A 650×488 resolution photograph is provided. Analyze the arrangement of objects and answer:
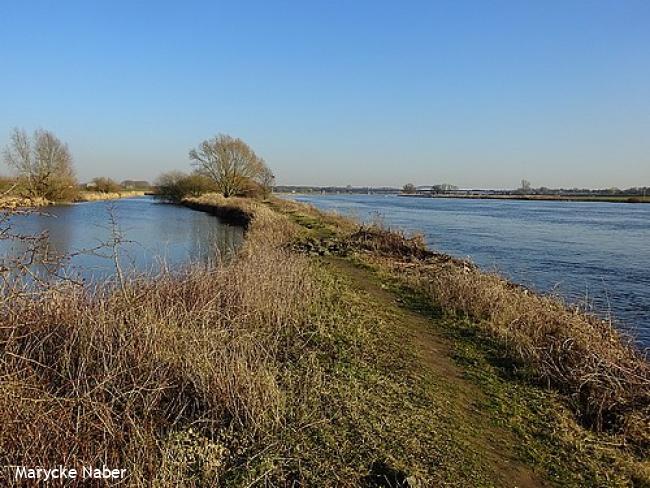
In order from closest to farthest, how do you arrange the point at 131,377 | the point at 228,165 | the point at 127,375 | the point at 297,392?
the point at 131,377, the point at 127,375, the point at 297,392, the point at 228,165

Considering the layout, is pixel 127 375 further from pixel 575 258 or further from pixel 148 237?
pixel 148 237

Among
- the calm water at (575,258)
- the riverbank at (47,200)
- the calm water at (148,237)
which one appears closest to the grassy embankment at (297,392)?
the riverbank at (47,200)

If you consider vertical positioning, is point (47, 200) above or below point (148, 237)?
above

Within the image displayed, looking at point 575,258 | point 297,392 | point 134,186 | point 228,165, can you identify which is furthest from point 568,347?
point 134,186

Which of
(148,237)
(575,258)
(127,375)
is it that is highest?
(127,375)

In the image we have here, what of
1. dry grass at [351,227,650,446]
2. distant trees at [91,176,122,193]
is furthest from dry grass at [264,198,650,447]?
distant trees at [91,176,122,193]

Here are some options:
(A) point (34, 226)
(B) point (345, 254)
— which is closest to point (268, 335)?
(B) point (345, 254)

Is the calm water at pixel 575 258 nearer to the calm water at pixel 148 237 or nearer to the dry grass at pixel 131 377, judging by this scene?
the dry grass at pixel 131 377

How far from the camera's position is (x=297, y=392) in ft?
16.9

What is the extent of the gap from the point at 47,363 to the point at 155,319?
1.19 meters

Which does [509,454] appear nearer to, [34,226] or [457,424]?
[457,424]

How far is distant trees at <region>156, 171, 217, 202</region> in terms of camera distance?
58.6 meters

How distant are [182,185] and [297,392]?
6118 cm

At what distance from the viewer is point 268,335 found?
21.9 feet
